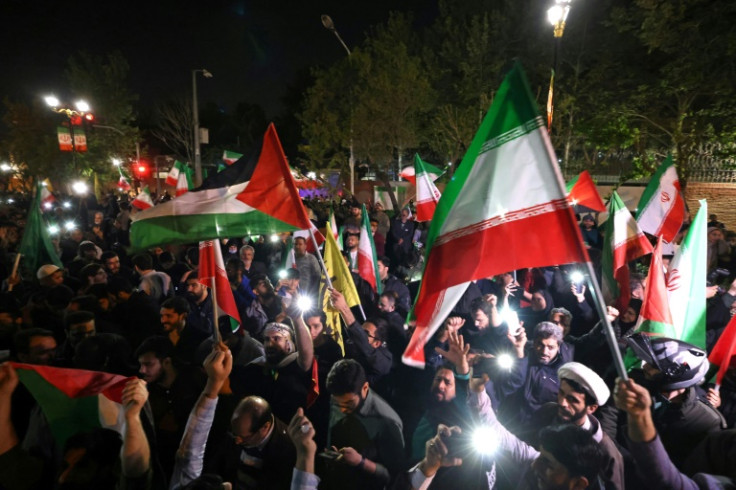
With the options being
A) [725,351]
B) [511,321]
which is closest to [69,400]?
[511,321]

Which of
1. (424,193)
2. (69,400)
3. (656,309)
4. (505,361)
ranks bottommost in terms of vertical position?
(505,361)

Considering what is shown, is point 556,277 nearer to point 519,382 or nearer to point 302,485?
point 519,382

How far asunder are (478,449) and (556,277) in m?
4.73

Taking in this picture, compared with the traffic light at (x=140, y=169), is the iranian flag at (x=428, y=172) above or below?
below

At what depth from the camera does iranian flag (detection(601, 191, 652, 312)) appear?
247 inches

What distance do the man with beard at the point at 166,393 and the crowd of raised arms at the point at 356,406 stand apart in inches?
0.4

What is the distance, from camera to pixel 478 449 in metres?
2.86

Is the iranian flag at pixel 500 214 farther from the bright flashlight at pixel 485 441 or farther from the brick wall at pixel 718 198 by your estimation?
the brick wall at pixel 718 198

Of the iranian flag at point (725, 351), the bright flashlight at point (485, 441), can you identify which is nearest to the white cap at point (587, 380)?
the bright flashlight at point (485, 441)

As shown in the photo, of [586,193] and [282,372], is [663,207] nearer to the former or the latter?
[586,193]

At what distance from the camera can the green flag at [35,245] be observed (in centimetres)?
744

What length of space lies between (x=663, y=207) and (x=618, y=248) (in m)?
2.23

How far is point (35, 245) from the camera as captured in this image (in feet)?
24.6

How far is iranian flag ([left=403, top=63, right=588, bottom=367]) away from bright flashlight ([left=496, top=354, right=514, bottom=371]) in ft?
4.49
